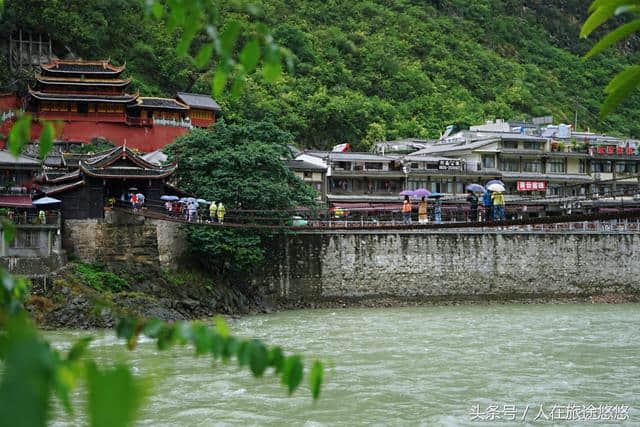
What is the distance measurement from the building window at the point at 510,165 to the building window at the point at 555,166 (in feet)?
4.99

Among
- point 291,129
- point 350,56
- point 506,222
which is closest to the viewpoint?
point 506,222

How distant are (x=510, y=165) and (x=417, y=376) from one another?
998 inches

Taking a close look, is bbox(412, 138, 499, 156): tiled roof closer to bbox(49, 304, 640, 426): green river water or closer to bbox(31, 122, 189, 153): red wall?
bbox(31, 122, 189, 153): red wall

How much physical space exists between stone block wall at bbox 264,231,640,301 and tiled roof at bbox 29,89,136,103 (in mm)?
11182

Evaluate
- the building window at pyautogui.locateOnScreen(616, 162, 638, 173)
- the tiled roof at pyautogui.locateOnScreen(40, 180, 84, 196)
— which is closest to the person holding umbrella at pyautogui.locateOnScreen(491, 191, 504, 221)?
the tiled roof at pyautogui.locateOnScreen(40, 180, 84, 196)

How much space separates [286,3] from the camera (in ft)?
200

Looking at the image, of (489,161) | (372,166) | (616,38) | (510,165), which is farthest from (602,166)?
(616,38)

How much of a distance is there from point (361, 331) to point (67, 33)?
1051 inches

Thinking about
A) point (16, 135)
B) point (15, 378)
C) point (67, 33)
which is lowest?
point (15, 378)

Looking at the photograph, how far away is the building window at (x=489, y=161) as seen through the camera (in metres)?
37.4

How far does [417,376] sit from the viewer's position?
Result: 45.0ft

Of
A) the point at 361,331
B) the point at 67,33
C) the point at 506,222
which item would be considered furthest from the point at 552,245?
the point at 67,33

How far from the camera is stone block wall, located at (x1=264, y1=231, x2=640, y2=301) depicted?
26.8 metres

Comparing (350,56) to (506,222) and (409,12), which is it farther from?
(506,222)
